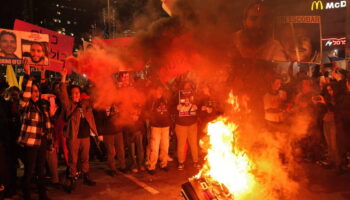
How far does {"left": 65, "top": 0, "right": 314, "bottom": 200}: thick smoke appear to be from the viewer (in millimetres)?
5184

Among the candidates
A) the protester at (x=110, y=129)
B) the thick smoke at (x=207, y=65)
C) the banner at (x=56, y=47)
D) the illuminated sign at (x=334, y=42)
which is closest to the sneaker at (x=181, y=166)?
the protester at (x=110, y=129)

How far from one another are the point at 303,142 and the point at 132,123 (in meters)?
4.27

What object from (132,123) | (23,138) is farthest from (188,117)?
(23,138)

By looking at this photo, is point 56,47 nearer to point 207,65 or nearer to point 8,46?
point 8,46

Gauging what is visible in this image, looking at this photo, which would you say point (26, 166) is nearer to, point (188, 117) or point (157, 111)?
point (157, 111)

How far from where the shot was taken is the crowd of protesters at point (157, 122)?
231 inches

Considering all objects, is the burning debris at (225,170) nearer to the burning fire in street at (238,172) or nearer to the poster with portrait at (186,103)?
the burning fire in street at (238,172)

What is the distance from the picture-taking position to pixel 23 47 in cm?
710

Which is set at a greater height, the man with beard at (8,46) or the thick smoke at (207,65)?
the man with beard at (8,46)

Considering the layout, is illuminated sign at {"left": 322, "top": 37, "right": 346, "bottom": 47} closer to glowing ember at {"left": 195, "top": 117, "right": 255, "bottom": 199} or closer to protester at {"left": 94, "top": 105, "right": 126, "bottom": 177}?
glowing ember at {"left": 195, "top": 117, "right": 255, "bottom": 199}

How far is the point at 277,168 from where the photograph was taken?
236 inches

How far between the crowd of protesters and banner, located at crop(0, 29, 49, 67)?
75 centimetres

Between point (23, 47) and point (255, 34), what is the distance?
5.30 metres

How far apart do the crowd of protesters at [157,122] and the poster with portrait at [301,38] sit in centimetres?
63
